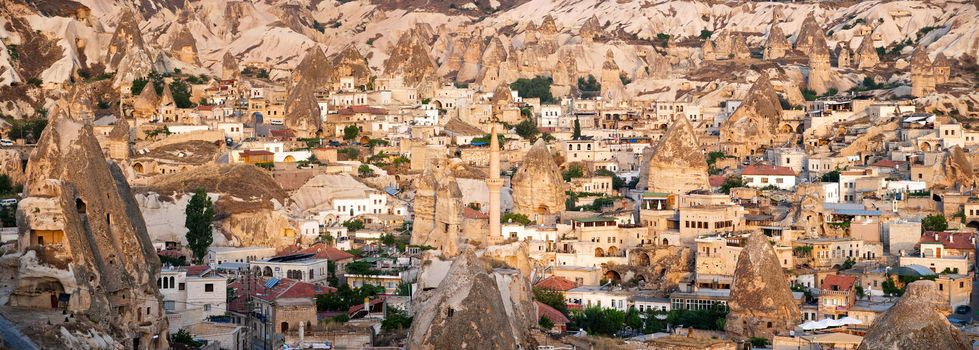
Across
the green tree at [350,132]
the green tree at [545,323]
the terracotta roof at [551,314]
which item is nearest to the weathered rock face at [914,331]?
the green tree at [545,323]

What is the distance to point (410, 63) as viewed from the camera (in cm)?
11550

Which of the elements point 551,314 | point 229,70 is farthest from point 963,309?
point 229,70

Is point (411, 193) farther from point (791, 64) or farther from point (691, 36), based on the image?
point (691, 36)

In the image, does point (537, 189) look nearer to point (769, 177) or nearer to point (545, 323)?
point (769, 177)

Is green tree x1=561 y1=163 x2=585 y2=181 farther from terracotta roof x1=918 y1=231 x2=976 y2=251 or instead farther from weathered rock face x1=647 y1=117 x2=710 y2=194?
terracotta roof x1=918 y1=231 x2=976 y2=251

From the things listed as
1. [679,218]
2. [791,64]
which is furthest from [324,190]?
[791,64]

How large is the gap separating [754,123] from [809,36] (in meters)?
35.0

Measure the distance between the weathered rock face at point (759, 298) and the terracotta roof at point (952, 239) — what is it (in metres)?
9.49

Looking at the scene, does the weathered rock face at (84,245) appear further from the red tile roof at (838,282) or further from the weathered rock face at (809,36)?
the weathered rock face at (809,36)

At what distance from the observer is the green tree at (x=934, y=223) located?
68.8 metres

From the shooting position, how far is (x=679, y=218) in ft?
227

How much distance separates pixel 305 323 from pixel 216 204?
22.7m

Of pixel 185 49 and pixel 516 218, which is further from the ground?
pixel 185 49

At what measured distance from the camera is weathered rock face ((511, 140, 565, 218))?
240 feet
